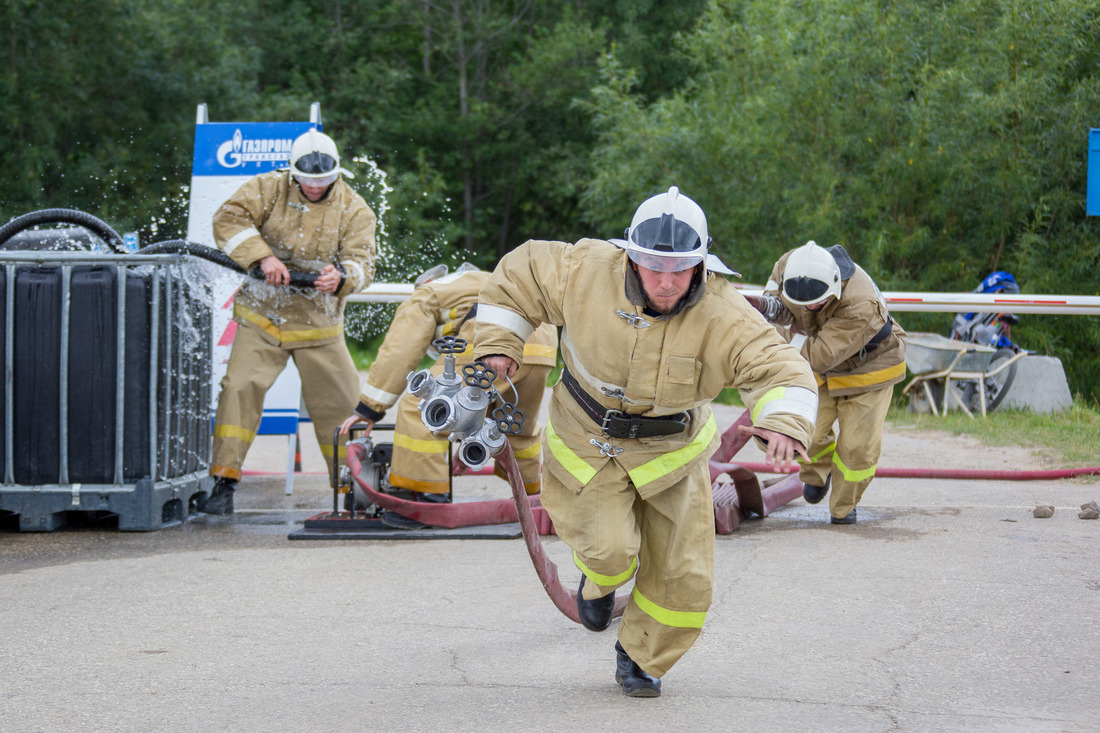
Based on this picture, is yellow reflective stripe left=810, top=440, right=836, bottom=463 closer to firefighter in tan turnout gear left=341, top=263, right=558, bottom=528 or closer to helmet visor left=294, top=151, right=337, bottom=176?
firefighter in tan turnout gear left=341, top=263, right=558, bottom=528

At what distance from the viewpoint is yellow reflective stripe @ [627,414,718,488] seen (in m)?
4.05

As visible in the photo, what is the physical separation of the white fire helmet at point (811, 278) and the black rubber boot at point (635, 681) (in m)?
3.18

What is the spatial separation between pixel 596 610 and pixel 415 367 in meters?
2.43

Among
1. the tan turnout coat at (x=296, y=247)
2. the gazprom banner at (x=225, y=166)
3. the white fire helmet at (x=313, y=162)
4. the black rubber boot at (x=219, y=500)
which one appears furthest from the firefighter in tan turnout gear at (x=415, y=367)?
the gazprom banner at (x=225, y=166)

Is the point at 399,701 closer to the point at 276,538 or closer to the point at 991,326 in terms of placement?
the point at 276,538

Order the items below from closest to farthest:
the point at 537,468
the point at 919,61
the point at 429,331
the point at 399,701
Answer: the point at 399,701, the point at 429,331, the point at 537,468, the point at 919,61

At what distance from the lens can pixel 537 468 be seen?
699 centimetres

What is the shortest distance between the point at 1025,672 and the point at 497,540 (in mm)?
3001

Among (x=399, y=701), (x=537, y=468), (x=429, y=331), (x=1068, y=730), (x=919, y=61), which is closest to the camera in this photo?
(x=1068, y=730)

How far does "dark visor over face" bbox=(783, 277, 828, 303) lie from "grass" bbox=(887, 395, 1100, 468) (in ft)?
10.2

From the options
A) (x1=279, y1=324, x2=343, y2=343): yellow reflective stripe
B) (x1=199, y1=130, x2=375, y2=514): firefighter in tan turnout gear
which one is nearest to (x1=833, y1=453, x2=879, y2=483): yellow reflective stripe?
(x1=199, y1=130, x2=375, y2=514): firefighter in tan turnout gear

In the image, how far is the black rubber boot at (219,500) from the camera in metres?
7.32

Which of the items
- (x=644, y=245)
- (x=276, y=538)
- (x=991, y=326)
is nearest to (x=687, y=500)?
(x=644, y=245)

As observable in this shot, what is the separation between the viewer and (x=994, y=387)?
11.6 metres
